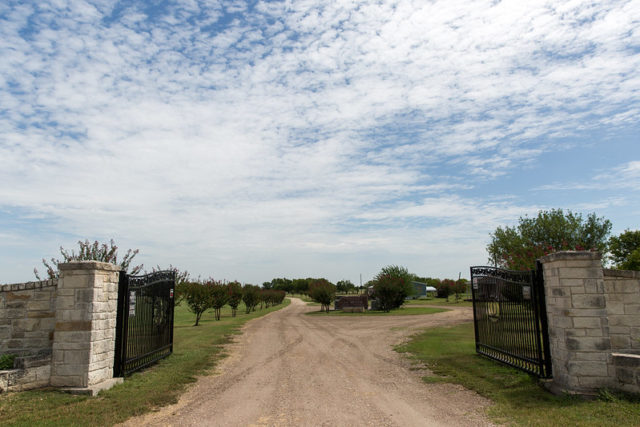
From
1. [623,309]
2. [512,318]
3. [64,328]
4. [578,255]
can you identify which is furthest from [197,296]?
[623,309]

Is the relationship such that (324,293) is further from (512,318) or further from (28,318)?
(28,318)

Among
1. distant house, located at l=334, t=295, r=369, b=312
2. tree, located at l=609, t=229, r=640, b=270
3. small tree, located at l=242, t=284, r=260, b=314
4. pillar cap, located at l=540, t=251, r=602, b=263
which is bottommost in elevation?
distant house, located at l=334, t=295, r=369, b=312

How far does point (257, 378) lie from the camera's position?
9258 mm

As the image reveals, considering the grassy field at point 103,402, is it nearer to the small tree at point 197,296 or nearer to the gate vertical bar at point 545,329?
the gate vertical bar at point 545,329

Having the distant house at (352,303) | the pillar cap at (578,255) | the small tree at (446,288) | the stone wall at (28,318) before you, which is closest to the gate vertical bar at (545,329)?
the pillar cap at (578,255)

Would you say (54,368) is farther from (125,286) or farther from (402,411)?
(402,411)

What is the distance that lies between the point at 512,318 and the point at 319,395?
4800mm

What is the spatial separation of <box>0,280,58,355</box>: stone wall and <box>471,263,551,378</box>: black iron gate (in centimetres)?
978

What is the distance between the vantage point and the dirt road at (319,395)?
6312 mm

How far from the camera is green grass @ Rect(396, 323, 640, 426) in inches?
235

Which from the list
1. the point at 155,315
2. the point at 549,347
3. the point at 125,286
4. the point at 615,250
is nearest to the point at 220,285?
the point at 155,315

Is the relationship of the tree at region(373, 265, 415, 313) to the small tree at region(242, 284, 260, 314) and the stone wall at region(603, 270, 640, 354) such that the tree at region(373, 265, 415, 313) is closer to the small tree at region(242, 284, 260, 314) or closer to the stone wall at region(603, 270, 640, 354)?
the small tree at region(242, 284, 260, 314)

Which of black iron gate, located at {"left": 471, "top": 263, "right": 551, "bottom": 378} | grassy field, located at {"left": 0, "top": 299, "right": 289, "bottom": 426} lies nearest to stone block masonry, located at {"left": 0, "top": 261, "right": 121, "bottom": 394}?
grassy field, located at {"left": 0, "top": 299, "right": 289, "bottom": 426}

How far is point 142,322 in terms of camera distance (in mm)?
9852
